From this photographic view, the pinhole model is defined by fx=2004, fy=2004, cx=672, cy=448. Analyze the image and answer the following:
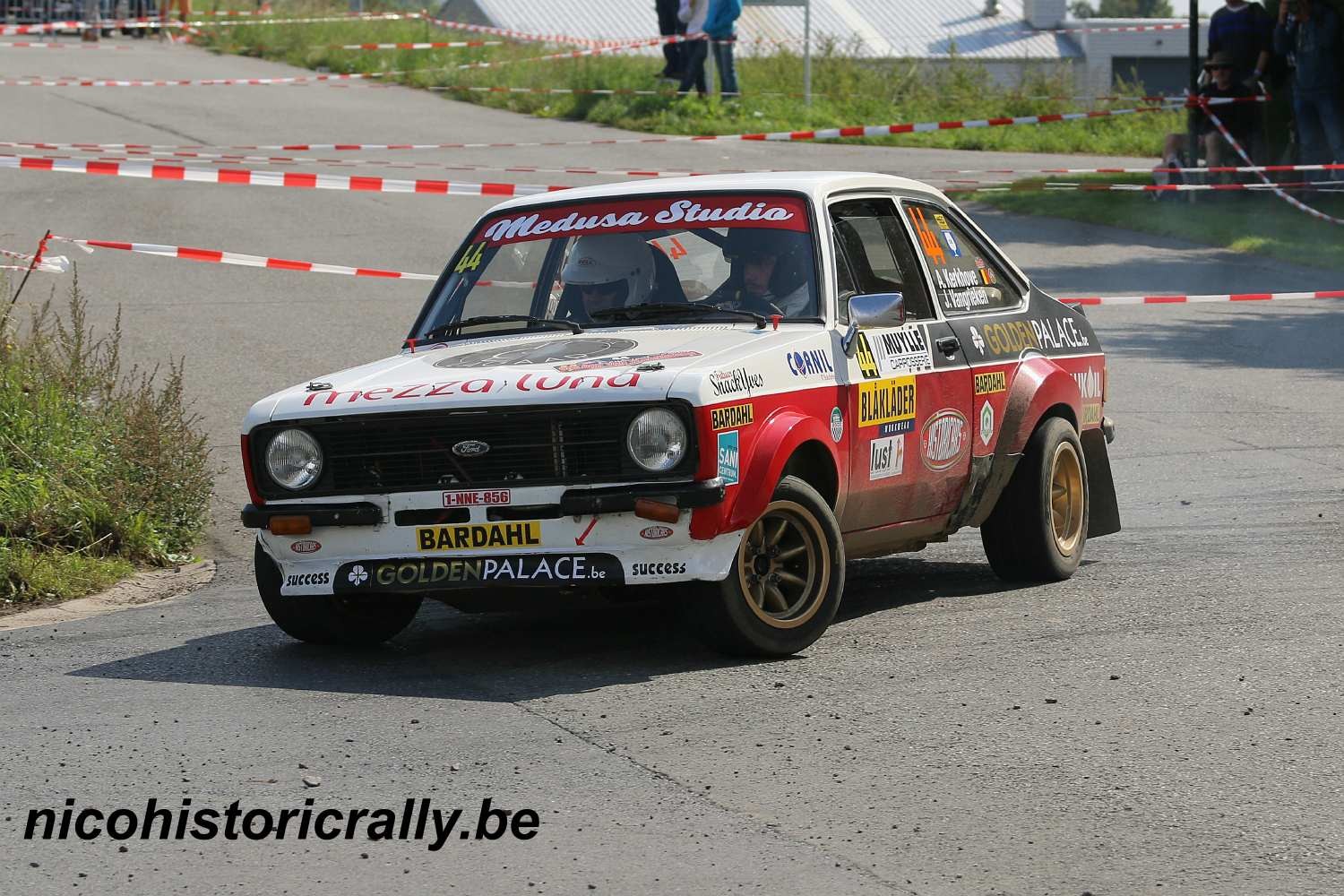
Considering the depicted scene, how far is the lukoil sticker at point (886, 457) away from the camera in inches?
295

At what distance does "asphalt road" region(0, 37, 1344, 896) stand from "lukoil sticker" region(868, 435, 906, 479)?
0.59 metres

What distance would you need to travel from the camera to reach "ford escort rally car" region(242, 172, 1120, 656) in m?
6.62

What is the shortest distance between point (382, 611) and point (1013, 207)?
54.4ft

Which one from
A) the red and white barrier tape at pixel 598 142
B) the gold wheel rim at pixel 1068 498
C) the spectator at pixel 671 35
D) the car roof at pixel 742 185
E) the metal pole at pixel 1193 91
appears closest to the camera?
the car roof at pixel 742 185

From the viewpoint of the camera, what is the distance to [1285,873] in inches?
183

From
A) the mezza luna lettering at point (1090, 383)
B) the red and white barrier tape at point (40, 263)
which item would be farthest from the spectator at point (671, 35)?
the mezza luna lettering at point (1090, 383)

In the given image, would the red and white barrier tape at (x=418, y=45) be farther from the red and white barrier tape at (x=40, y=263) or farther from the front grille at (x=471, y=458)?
the front grille at (x=471, y=458)

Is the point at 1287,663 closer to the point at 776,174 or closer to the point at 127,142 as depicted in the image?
the point at 776,174

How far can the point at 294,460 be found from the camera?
7.02 m

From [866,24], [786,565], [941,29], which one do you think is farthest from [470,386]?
[941,29]

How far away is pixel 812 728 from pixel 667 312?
2.16 m

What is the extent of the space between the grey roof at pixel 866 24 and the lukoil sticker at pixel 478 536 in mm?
41783

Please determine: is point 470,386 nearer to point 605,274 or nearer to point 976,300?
point 605,274

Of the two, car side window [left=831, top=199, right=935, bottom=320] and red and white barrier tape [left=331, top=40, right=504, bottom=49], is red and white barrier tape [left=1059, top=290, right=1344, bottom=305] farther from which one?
red and white barrier tape [left=331, top=40, right=504, bottom=49]
